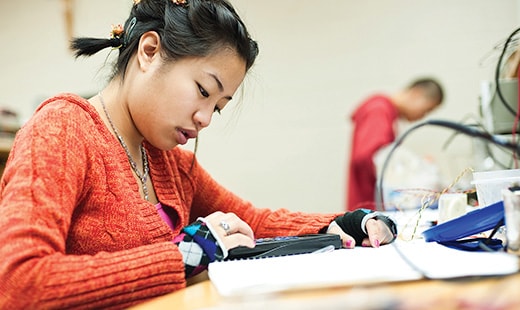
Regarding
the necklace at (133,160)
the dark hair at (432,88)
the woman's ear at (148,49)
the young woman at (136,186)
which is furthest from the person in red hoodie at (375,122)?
the woman's ear at (148,49)

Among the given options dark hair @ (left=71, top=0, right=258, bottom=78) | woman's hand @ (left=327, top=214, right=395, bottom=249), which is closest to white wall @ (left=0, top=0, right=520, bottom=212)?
dark hair @ (left=71, top=0, right=258, bottom=78)

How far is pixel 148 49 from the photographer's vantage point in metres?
0.98

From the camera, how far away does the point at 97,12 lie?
3092mm

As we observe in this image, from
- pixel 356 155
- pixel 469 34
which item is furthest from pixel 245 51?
pixel 469 34

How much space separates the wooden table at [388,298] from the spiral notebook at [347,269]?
0.02m

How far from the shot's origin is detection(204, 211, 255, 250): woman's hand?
77 centimetres

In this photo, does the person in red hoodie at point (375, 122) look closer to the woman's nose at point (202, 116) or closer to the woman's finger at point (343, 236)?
the woman's finger at point (343, 236)

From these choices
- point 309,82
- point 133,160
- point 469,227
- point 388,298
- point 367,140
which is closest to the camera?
point 388,298

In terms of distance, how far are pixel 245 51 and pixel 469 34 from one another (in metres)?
2.20

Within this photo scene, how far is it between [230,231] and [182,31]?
396 millimetres

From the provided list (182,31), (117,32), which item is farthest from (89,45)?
(182,31)

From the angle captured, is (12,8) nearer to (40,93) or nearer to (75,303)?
(40,93)

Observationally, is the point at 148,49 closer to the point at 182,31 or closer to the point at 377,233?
the point at 182,31

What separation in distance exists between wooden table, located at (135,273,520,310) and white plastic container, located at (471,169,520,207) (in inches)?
12.8
